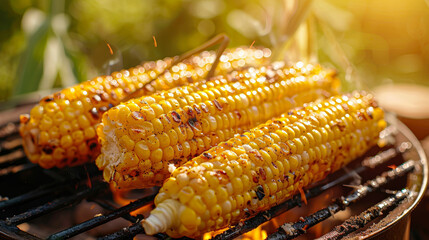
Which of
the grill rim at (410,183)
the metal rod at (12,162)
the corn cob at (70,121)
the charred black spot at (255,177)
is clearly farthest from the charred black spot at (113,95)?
the grill rim at (410,183)

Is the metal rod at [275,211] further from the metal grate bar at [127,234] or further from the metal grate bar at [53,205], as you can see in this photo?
the metal grate bar at [53,205]

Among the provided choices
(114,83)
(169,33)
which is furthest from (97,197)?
(169,33)

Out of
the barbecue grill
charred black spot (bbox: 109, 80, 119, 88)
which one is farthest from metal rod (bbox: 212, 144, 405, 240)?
charred black spot (bbox: 109, 80, 119, 88)

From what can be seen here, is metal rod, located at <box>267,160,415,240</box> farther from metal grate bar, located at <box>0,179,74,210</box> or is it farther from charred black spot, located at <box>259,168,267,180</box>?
metal grate bar, located at <box>0,179,74,210</box>


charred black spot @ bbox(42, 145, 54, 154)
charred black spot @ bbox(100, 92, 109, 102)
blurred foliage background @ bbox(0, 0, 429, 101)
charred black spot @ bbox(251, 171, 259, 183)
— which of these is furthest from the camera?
blurred foliage background @ bbox(0, 0, 429, 101)

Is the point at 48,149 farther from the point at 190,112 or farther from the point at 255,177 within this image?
the point at 255,177

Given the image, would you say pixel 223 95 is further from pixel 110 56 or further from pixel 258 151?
pixel 110 56
